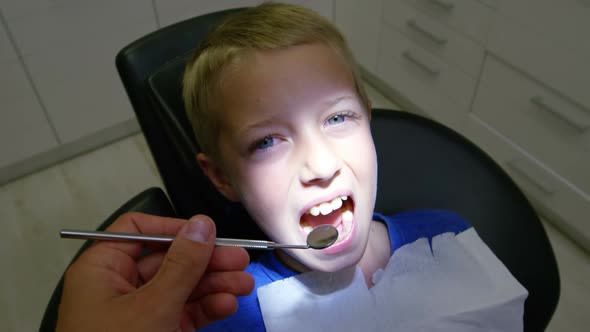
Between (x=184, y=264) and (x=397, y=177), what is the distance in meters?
0.60

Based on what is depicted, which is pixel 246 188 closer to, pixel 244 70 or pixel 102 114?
pixel 244 70

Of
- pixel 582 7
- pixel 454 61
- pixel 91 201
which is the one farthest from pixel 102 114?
pixel 582 7

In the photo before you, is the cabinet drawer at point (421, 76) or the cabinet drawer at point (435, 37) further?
the cabinet drawer at point (421, 76)

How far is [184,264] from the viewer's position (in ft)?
1.87

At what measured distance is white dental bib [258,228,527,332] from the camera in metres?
0.75

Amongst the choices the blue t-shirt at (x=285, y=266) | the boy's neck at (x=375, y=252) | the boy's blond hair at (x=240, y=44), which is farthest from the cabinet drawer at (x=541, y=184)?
the boy's blond hair at (x=240, y=44)

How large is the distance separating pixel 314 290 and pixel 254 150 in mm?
253

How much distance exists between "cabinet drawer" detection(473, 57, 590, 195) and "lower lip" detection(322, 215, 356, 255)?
991 millimetres

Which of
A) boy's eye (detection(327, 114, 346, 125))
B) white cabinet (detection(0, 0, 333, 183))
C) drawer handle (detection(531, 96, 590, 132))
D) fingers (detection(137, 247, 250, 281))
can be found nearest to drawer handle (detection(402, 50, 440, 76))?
drawer handle (detection(531, 96, 590, 132))

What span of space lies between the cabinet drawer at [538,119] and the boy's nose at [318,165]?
1.02 metres

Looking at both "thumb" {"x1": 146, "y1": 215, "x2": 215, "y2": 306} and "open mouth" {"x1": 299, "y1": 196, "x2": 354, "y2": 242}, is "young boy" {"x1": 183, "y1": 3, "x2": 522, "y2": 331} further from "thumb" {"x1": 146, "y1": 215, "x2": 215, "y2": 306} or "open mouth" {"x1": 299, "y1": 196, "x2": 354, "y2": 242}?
"thumb" {"x1": 146, "y1": 215, "x2": 215, "y2": 306}

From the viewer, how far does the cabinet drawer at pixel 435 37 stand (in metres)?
1.65

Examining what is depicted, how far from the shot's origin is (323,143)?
69 cm

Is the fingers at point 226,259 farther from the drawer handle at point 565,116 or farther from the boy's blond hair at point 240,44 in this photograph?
the drawer handle at point 565,116
